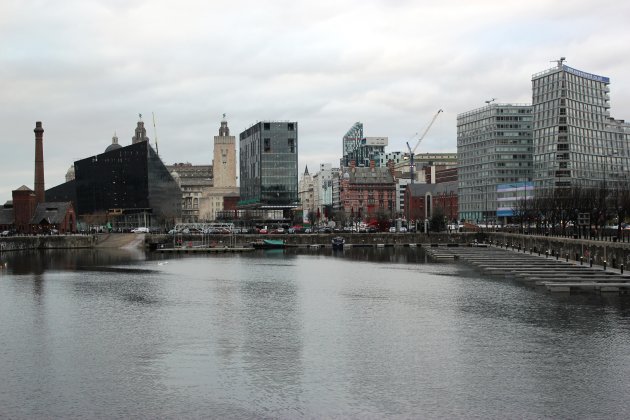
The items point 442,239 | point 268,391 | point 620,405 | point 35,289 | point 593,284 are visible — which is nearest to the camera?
point 620,405

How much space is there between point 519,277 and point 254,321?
4051cm

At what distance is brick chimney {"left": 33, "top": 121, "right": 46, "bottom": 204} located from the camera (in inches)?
7156

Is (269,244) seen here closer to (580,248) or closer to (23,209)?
(23,209)

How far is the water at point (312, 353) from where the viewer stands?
29703 millimetres

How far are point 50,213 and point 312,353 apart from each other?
160 metres

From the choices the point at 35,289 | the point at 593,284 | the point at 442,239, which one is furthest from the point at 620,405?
the point at 442,239

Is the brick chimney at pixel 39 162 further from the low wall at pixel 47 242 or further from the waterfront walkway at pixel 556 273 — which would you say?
the waterfront walkway at pixel 556 273

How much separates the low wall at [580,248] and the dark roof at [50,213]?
11349 centimetres

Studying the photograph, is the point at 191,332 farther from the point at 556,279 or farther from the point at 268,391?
the point at 556,279

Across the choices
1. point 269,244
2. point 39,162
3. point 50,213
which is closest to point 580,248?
point 269,244

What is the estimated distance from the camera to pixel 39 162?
182625mm

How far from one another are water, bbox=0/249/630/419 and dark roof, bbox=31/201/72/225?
381 ft

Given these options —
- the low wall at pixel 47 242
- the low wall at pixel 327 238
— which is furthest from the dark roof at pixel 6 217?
the low wall at pixel 327 238

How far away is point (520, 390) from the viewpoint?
31453 mm
